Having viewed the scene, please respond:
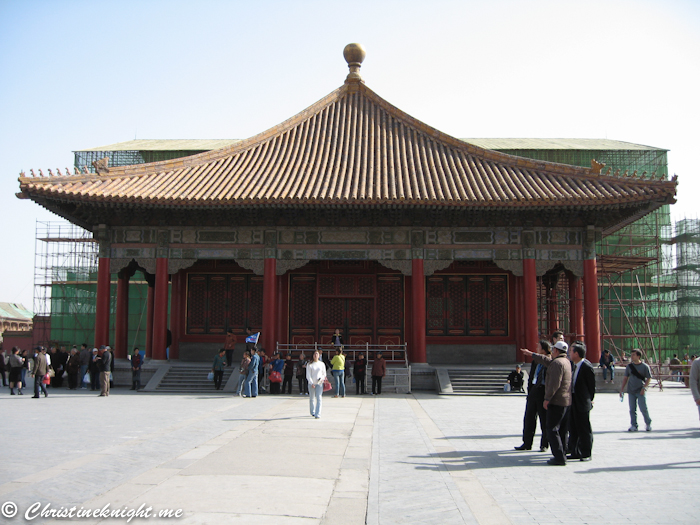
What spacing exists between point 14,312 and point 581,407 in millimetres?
70797

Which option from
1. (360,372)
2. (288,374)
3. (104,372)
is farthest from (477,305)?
(104,372)

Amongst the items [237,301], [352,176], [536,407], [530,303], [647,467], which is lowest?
[647,467]

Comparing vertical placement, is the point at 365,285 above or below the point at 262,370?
above

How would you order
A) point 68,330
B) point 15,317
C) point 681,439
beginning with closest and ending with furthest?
point 681,439 → point 68,330 → point 15,317

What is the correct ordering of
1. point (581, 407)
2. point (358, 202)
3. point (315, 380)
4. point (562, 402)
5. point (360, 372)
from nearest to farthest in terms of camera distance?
1. point (562, 402)
2. point (581, 407)
3. point (315, 380)
4. point (360, 372)
5. point (358, 202)

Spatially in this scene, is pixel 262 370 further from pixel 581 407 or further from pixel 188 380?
pixel 581 407

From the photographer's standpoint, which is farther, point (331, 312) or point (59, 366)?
point (331, 312)

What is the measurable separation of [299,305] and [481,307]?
22.3 feet

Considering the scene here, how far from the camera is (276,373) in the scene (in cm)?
1820

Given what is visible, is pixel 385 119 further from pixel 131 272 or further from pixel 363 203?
pixel 131 272

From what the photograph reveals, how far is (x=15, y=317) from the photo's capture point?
214 ft

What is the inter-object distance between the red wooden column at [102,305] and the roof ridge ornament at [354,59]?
495 inches

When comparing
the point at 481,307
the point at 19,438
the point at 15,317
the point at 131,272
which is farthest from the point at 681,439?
the point at 15,317

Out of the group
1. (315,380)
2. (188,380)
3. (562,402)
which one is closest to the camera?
(562,402)
